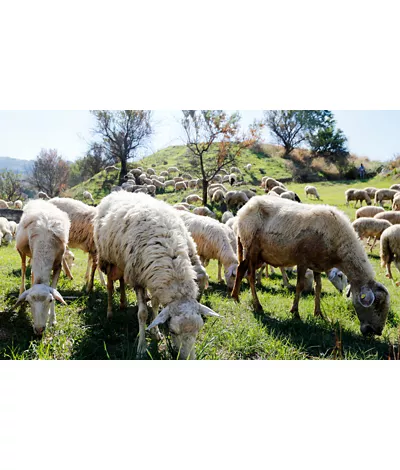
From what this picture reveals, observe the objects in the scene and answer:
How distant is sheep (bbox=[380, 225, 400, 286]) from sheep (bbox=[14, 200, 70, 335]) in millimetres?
7924

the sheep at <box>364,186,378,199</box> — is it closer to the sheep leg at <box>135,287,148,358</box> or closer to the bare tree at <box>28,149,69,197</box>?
the bare tree at <box>28,149,69,197</box>

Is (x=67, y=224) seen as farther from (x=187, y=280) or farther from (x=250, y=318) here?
(x=250, y=318)

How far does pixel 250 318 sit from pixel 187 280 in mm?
1914

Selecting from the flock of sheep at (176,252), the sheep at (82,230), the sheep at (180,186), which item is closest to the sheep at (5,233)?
the flock of sheep at (176,252)

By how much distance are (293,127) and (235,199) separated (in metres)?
5.75

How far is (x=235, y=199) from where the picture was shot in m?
16.4

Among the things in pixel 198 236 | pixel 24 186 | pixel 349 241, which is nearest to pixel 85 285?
pixel 198 236

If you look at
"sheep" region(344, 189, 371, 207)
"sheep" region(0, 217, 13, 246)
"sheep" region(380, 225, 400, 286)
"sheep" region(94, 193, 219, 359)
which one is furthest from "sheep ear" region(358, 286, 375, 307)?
"sheep" region(344, 189, 371, 207)

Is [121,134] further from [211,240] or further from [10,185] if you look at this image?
[10,185]

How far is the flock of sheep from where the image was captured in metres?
3.62

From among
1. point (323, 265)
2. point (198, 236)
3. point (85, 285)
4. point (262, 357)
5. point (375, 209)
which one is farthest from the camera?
point (375, 209)

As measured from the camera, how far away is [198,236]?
25.1ft

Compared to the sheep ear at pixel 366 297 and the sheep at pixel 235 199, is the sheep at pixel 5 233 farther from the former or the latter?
the sheep ear at pixel 366 297

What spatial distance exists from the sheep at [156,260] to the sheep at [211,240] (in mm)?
2978
